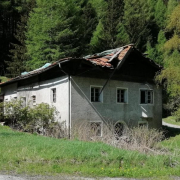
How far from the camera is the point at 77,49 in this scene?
3684 centimetres

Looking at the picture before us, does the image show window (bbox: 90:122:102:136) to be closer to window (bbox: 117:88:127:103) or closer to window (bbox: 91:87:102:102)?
window (bbox: 91:87:102:102)

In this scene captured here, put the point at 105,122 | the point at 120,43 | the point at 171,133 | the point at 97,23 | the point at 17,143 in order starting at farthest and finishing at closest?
1. the point at 97,23
2. the point at 120,43
3. the point at 171,133
4. the point at 105,122
5. the point at 17,143

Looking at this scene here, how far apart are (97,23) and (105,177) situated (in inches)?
1703

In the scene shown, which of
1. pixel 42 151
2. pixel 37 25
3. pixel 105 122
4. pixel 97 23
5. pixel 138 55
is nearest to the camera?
pixel 42 151

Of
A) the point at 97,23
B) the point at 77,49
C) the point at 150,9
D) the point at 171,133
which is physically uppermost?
the point at 150,9

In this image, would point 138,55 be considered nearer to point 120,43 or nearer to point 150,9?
point 120,43

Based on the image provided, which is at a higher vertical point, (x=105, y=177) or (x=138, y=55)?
(x=138, y=55)

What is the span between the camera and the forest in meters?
35.3

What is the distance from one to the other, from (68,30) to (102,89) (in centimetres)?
1970

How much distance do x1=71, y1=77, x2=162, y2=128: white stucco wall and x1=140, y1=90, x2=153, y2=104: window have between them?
0.30m

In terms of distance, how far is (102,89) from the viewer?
17750mm

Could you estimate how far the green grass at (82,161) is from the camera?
8086mm

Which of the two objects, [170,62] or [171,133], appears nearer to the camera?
[170,62]

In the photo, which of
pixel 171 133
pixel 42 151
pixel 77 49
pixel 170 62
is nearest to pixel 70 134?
pixel 42 151
